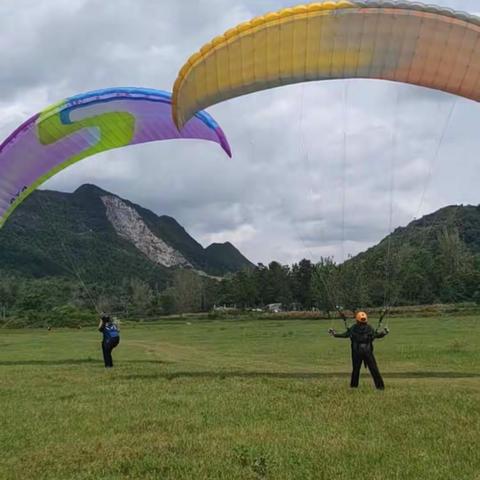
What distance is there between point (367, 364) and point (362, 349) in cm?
31

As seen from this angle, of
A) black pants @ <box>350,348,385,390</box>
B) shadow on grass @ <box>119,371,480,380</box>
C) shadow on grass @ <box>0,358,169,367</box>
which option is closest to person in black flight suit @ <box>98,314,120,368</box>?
shadow on grass @ <box>0,358,169,367</box>

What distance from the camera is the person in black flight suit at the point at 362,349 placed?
42.8 feet

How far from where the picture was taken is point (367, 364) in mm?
13234

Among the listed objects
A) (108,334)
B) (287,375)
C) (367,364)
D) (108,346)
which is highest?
(108,334)

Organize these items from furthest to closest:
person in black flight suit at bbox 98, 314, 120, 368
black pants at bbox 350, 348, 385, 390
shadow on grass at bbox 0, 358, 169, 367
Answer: shadow on grass at bbox 0, 358, 169, 367 < person in black flight suit at bbox 98, 314, 120, 368 < black pants at bbox 350, 348, 385, 390

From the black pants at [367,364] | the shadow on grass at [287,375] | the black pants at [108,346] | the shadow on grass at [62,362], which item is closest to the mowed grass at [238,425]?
the shadow on grass at [287,375]

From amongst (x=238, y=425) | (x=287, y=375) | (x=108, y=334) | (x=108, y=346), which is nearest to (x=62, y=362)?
(x=108, y=346)

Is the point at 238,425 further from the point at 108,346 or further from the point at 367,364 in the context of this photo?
the point at 108,346

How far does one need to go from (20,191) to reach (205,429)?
11579 millimetres

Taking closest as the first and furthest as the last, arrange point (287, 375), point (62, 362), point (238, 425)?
1. point (238, 425)
2. point (287, 375)
3. point (62, 362)

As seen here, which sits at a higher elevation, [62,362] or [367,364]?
[367,364]

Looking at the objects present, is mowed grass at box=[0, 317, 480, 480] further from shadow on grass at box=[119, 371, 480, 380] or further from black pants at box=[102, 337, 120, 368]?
black pants at box=[102, 337, 120, 368]

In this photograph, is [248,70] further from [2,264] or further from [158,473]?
[2,264]

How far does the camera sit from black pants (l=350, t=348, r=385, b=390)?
13016 mm
